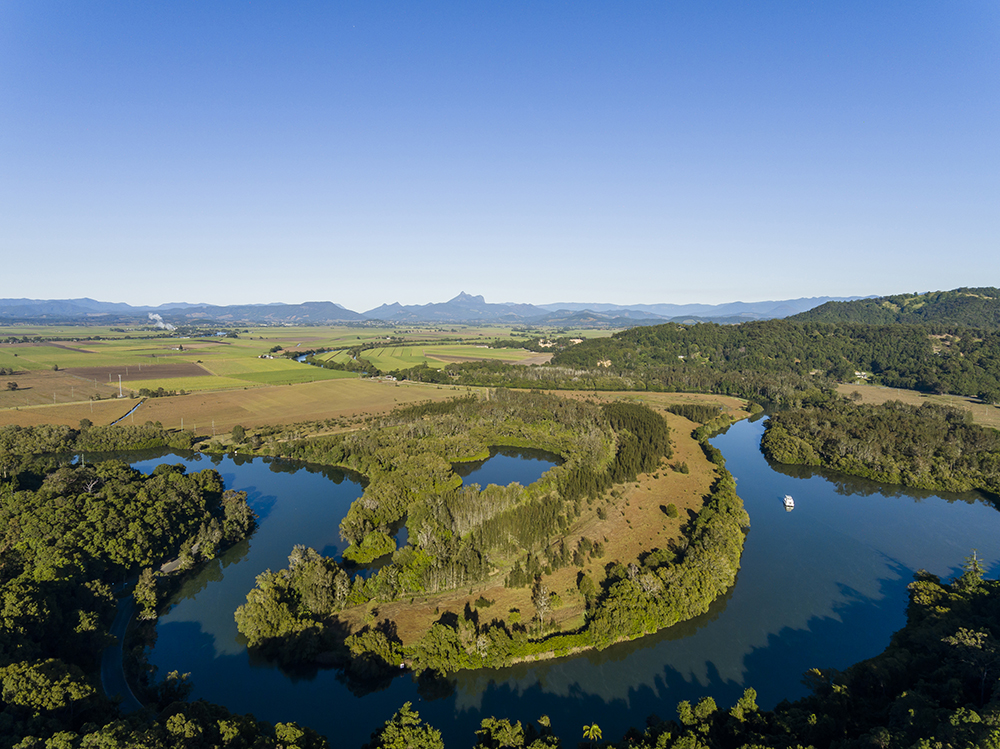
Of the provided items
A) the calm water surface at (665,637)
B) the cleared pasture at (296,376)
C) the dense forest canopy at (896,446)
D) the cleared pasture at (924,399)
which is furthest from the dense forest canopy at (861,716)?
the cleared pasture at (296,376)

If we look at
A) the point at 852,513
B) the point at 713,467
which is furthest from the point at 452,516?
the point at 852,513

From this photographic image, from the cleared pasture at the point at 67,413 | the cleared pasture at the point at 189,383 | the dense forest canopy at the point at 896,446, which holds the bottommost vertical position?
the dense forest canopy at the point at 896,446

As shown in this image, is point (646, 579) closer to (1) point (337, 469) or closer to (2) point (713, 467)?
(2) point (713, 467)

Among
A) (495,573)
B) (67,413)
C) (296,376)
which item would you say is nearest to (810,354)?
(495,573)

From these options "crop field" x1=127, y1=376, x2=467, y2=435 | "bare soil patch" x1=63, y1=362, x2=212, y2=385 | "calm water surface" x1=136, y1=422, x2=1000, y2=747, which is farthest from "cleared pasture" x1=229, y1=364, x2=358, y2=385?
"calm water surface" x1=136, y1=422, x2=1000, y2=747

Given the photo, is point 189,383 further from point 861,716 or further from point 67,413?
point 861,716

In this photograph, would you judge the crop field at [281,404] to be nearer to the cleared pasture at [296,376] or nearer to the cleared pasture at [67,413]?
the cleared pasture at [67,413]

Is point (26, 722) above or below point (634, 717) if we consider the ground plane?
above
